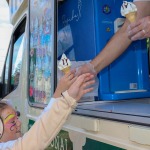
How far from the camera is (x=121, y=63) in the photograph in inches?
70.6

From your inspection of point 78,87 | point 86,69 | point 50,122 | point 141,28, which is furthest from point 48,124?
point 141,28

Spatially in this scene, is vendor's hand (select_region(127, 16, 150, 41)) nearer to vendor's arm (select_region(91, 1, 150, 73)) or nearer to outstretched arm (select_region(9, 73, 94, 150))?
vendor's arm (select_region(91, 1, 150, 73))

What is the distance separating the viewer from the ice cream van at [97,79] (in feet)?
4.03

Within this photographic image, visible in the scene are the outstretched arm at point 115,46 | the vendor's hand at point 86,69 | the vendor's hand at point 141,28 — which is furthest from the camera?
the outstretched arm at point 115,46

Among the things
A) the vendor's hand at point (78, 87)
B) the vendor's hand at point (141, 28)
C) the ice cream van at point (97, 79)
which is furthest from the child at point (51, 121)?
the vendor's hand at point (141, 28)

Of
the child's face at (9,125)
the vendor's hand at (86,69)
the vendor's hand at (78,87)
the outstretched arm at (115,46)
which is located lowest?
the child's face at (9,125)

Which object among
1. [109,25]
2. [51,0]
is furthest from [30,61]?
[109,25]

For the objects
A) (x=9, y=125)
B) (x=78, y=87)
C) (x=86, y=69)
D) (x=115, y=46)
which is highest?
(x=115, y=46)

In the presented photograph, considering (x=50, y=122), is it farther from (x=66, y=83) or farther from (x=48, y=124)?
(x=66, y=83)

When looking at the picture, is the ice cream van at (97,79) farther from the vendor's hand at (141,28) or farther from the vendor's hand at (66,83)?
the vendor's hand at (141,28)

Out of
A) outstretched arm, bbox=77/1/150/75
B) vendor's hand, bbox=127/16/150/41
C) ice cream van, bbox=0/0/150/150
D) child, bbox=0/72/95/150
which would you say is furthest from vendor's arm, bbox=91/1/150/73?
child, bbox=0/72/95/150

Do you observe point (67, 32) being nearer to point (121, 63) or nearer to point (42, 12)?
point (42, 12)

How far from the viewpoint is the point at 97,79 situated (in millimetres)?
1744

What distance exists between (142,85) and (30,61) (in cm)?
95
